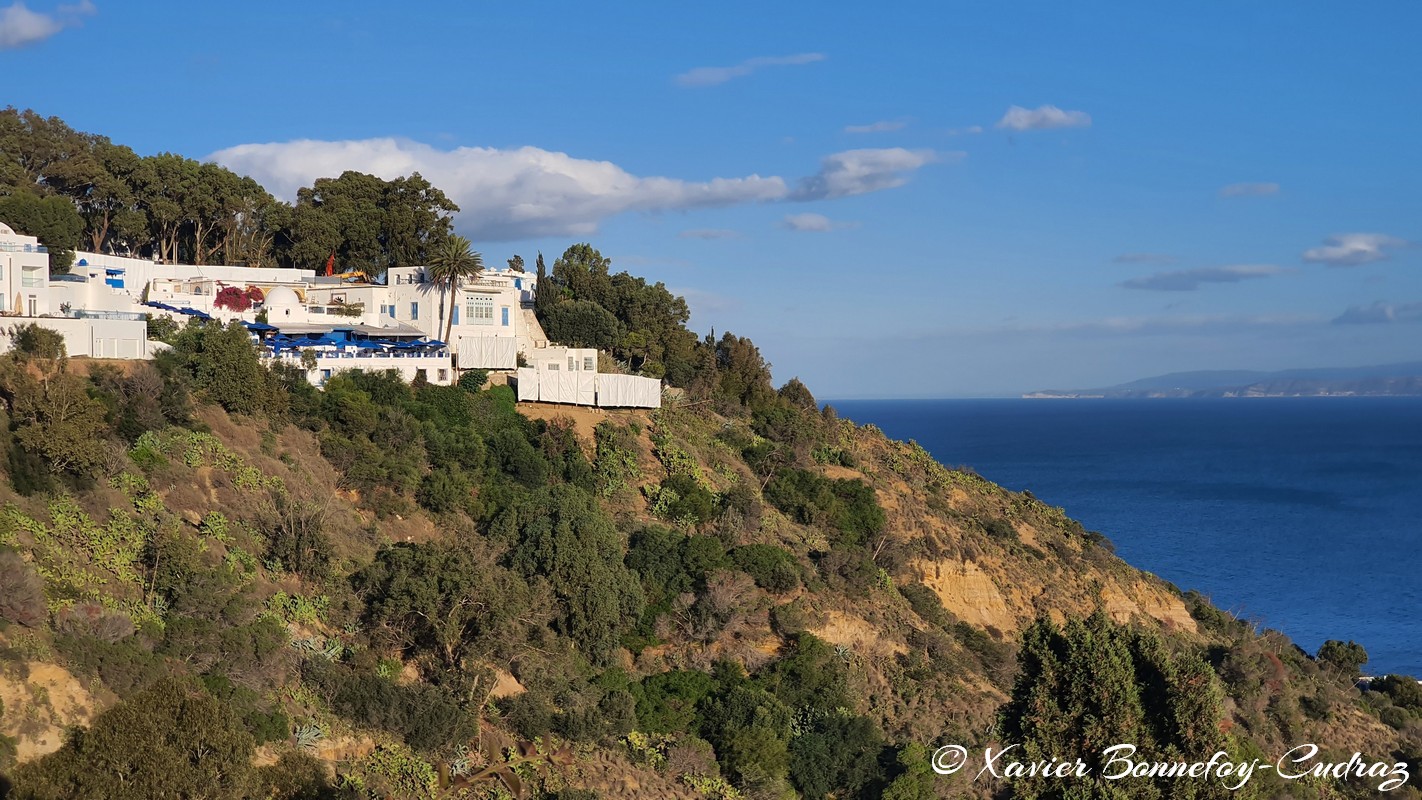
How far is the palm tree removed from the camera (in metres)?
53.0

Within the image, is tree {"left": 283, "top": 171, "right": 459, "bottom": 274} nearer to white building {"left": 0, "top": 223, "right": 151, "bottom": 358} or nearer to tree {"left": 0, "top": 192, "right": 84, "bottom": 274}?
tree {"left": 0, "top": 192, "right": 84, "bottom": 274}

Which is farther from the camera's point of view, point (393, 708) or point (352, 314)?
point (352, 314)

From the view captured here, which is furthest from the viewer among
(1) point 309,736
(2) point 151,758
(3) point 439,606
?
(3) point 439,606

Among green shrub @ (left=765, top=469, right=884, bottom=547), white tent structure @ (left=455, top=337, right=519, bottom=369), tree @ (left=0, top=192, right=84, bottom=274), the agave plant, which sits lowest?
the agave plant

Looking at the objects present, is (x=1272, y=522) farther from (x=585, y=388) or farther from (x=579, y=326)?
(x=585, y=388)

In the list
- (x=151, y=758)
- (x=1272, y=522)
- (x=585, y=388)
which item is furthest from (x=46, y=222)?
(x=1272, y=522)

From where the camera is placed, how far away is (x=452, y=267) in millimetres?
52969

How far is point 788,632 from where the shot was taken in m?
42.6

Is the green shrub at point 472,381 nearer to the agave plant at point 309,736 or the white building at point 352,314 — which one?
the white building at point 352,314

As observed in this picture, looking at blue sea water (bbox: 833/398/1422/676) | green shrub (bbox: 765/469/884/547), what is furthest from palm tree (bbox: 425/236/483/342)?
blue sea water (bbox: 833/398/1422/676)

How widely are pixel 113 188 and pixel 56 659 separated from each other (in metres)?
41.5

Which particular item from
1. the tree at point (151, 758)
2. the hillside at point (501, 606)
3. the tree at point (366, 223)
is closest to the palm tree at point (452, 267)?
the hillside at point (501, 606)

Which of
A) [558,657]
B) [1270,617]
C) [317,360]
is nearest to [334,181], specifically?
[317,360]

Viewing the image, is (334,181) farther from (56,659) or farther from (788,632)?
(56,659)
